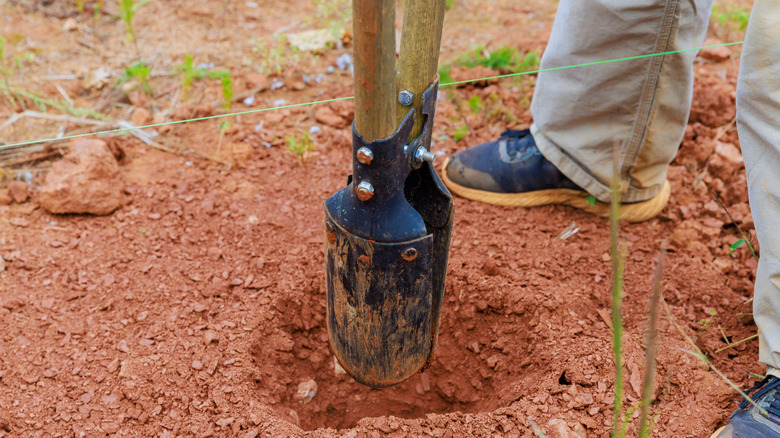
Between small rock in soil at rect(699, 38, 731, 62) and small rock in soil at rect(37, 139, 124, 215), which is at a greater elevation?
small rock in soil at rect(699, 38, 731, 62)

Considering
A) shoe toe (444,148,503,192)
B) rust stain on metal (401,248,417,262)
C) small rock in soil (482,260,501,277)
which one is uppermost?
rust stain on metal (401,248,417,262)

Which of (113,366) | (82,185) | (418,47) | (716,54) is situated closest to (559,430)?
(418,47)

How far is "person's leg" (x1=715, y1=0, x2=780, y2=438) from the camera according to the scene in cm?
155

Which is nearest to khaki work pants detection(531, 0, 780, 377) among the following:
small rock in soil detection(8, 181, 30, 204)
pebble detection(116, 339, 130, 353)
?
pebble detection(116, 339, 130, 353)

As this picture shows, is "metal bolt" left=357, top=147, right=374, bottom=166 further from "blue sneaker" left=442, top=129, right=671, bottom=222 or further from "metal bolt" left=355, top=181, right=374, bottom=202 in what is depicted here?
"blue sneaker" left=442, top=129, right=671, bottom=222

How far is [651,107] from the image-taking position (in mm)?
2135

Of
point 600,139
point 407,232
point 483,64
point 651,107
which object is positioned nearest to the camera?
point 407,232

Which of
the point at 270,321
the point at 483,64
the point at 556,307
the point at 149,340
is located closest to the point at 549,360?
the point at 556,307

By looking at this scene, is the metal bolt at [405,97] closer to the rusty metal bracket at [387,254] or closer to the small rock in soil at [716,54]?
the rusty metal bracket at [387,254]

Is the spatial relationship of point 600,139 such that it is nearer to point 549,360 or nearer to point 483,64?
point 549,360

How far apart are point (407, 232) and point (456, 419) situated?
0.62 metres

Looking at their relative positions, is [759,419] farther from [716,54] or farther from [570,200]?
[716,54]

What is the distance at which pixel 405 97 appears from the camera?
1.38 metres

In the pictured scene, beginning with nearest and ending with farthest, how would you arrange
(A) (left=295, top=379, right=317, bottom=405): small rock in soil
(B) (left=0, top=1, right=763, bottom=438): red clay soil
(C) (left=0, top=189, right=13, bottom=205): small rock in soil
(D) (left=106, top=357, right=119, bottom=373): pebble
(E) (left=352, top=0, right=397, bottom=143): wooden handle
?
(E) (left=352, top=0, right=397, bottom=143): wooden handle
(B) (left=0, top=1, right=763, bottom=438): red clay soil
(D) (left=106, top=357, right=119, bottom=373): pebble
(A) (left=295, top=379, right=317, bottom=405): small rock in soil
(C) (left=0, top=189, right=13, bottom=205): small rock in soil
